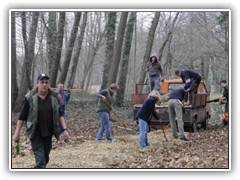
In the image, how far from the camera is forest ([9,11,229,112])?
14312 mm

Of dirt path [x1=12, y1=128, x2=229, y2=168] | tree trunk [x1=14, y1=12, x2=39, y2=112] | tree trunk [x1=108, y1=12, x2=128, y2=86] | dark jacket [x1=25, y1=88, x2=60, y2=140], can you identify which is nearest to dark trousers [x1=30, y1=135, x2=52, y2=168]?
dark jacket [x1=25, y1=88, x2=60, y2=140]

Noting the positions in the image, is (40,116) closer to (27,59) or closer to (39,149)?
(39,149)

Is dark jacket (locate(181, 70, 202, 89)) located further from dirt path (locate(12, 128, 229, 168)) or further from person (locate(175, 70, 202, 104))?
dirt path (locate(12, 128, 229, 168))

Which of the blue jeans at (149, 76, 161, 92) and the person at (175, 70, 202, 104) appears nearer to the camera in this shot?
the person at (175, 70, 202, 104)

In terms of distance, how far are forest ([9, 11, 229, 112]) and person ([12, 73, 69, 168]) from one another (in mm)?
2548

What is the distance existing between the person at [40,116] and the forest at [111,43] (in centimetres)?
255

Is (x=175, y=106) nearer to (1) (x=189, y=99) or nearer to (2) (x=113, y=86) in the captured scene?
(1) (x=189, y=99)

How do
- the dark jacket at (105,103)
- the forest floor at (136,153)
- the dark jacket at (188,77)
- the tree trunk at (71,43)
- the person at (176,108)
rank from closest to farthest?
the forest floor at (136,153) < the dark jacket at (105,103) < the person at (176,108) < the dark jacket at (188,77) < the tree trunk at (71,43)

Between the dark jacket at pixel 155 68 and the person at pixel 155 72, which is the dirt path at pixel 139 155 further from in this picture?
the dark jacket at pixel 155 68

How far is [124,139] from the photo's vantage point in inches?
427

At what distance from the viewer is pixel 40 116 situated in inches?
246

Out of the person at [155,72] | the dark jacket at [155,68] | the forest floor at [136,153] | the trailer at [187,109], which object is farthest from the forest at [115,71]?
the dark jacket at [155,68]

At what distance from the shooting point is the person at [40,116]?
624 centimetres

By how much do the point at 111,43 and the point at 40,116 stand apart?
13612mm
